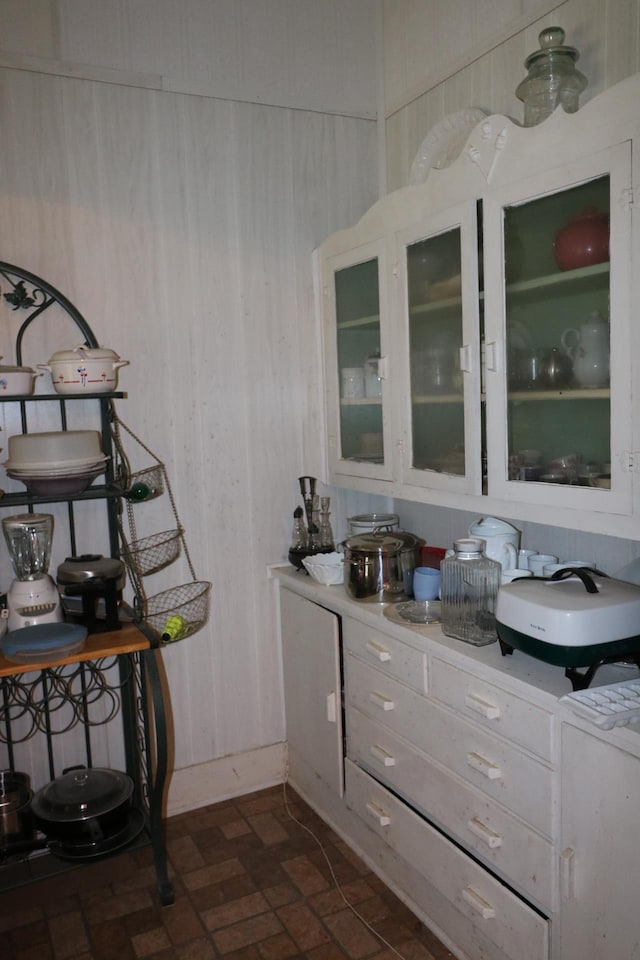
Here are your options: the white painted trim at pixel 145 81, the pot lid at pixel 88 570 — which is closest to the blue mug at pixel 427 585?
the pot lid at pixel 88 570

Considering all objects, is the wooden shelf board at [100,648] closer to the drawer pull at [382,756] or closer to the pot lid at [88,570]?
the pot lid at [88,570]

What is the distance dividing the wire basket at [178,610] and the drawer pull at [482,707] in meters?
0.91

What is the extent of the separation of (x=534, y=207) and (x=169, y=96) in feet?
4.46

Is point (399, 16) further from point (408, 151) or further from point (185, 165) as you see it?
point (185, 165)

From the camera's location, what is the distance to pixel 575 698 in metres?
1.50

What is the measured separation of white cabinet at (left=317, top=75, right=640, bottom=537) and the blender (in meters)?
1.04

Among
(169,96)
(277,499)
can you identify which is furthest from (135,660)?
(169,96)

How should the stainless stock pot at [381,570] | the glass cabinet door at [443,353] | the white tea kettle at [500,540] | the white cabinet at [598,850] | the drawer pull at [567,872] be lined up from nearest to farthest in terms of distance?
the white cabinet at [598,850]
the drawer pull at [567,872]
the glass cabinet door at [443,353]
the white tea kettle at [500,540]
the stainless stock pot at [381,570]

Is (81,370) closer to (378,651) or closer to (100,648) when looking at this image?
(100,648)

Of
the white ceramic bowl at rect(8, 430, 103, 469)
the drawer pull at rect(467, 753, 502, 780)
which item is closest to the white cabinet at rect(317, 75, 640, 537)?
the drawer pull at rect(467, 753, 502, 780)

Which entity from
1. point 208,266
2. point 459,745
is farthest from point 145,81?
point 459,745

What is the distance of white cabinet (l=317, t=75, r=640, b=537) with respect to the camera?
158 centimetres

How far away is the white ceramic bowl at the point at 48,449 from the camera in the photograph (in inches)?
82.3

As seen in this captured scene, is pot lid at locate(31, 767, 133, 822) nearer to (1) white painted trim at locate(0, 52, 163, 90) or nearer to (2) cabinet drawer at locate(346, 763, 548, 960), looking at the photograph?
(2) cabinet drawer at locate(346, 763, 548, 960)
